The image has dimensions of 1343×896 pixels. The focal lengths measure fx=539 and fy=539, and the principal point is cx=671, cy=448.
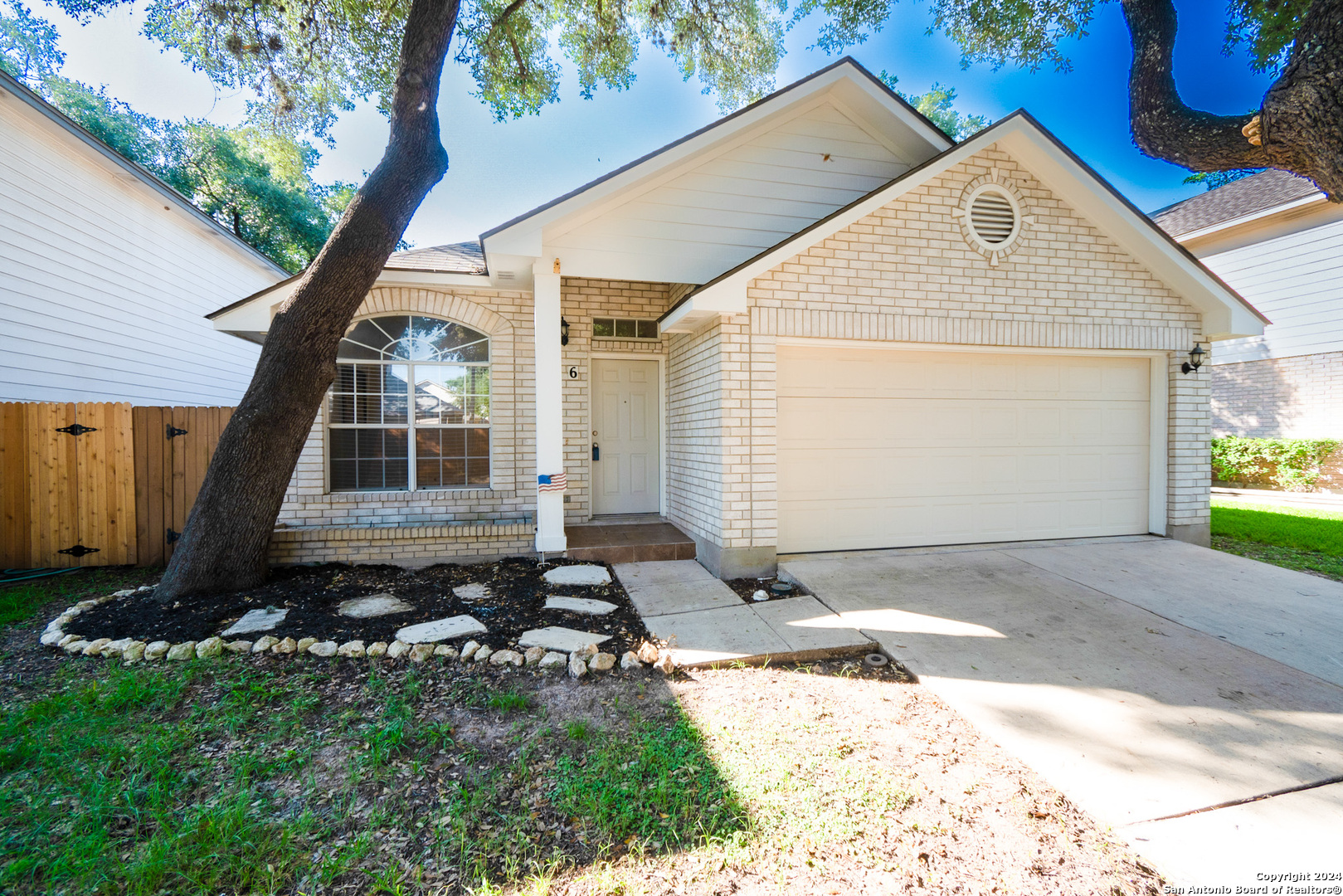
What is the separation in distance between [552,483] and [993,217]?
18.4 feet

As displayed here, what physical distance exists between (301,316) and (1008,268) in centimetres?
714

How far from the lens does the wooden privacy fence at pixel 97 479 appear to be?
5.83 m

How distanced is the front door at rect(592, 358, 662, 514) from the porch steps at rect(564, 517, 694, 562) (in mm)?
764

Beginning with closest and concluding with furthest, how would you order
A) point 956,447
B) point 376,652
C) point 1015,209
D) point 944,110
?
point 376,652 → point 1015,209 → point 956,447 → point 944,110

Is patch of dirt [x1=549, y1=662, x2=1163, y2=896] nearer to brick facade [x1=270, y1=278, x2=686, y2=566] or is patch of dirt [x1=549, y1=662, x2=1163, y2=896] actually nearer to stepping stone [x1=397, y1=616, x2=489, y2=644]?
stepping stone [x1=397, y1=616, x2=489, y2=644]

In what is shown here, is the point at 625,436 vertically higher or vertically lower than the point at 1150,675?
higher

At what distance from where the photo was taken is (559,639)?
3.95 m

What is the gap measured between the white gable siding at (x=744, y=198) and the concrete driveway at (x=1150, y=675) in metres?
3.69

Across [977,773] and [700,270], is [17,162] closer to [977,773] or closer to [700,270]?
[700,270]

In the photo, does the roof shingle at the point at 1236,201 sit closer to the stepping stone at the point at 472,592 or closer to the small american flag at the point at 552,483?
the small american flag at the point at 552,483

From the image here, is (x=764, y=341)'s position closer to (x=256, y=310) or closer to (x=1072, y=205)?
(x=1072, y=205)

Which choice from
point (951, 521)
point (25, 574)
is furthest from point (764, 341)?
point (25, 574)

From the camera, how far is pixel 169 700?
10.2ft

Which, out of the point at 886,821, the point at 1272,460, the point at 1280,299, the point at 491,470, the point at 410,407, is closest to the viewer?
the point at 886,821
